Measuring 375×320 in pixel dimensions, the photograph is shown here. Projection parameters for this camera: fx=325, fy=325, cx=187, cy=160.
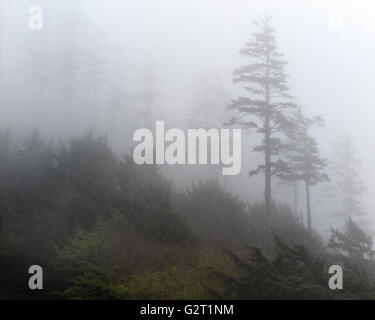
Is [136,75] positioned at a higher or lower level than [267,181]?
higher

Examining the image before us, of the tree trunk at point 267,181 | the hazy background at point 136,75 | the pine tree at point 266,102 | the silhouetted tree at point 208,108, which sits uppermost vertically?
the hazy background at point 136,75

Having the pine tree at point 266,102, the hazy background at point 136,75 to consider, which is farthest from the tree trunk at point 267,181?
the hazy background at point 136,75

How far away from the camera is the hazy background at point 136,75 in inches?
1540

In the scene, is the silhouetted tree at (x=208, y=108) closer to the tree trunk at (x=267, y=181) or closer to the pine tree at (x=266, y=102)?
the pine tree at (x=266, y=102)

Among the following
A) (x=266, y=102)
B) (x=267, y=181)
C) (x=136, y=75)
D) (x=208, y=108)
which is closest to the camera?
(x=267, y=181)

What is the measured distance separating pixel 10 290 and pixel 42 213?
426 centimetres

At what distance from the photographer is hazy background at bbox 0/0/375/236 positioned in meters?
39.1

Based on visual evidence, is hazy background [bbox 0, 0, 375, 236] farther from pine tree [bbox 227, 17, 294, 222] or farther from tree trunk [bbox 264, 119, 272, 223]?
tree trunk [bbox 264, 119, 272, 223]

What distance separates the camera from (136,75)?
4147cm

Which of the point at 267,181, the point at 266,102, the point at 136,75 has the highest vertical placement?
the point at 136,75

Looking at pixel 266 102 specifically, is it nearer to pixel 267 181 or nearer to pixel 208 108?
pixel 267 181

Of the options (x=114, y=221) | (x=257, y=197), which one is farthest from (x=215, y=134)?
(x=114, y=221)

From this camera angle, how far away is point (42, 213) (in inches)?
510

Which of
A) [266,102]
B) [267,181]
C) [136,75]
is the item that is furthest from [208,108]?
[267,181]
